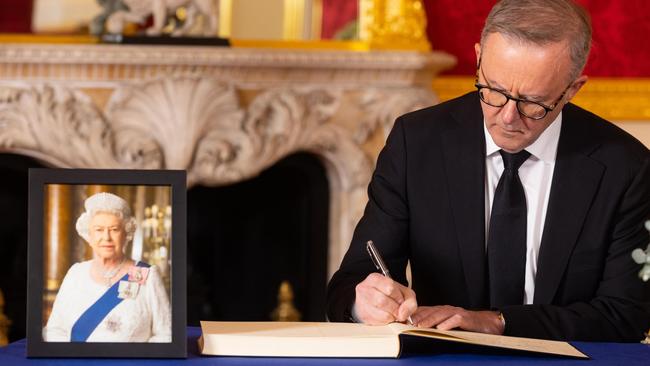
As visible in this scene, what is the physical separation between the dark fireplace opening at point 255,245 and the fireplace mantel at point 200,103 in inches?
15.9

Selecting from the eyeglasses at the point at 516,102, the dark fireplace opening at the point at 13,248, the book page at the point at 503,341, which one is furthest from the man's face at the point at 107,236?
the dark fireplace opening at the point at 13,248

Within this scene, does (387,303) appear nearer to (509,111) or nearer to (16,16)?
(509,111)

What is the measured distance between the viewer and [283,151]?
427 cm

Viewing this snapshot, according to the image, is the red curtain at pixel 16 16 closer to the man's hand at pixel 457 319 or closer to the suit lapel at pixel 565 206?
the suit lapel at pixel 565 206

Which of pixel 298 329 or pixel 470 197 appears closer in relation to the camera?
pixel 298 329

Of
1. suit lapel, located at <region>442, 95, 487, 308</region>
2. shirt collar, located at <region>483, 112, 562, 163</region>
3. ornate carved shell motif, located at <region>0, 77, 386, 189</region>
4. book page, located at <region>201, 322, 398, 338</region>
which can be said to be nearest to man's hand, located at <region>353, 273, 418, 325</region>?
book page, located at <region>201, 322, 398, 338</region>

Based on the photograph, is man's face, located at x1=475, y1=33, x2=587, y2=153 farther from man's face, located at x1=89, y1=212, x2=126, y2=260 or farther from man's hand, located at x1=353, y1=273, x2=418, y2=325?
man's face, located at x1=89, y1=212, x2=126, y2=260

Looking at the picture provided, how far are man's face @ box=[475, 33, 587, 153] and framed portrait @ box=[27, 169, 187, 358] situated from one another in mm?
702

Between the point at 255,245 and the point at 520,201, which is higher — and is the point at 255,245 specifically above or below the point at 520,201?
below

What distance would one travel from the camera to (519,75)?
2021 mm

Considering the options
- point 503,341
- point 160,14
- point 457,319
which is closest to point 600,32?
point 160,14

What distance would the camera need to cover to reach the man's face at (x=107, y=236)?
5.23ft

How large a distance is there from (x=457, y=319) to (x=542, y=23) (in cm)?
56

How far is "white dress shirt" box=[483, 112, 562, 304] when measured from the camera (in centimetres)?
223
